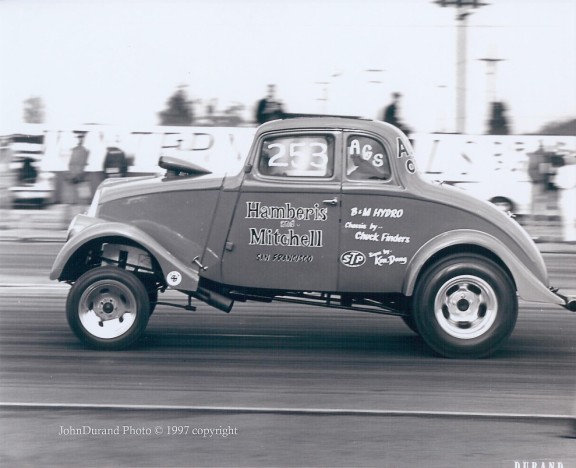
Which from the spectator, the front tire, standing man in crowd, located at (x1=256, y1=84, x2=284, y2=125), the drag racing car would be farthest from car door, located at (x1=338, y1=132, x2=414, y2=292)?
the spectator

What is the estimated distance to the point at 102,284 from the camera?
324 inches

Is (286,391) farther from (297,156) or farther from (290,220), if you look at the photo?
(297,156)

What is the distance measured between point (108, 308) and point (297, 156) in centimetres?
198

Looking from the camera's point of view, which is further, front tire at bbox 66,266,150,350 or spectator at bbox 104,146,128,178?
spectator at bbox 104,146,128,178

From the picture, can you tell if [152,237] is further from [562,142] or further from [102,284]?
[562,142]

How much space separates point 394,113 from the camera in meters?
14.2

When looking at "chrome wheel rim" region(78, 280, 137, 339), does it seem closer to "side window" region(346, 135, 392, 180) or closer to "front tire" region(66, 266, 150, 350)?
"front tire" region(66, 266, 150, 350)

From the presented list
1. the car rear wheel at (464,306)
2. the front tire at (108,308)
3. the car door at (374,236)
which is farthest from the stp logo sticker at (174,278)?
the car rear wheel at (464,306)

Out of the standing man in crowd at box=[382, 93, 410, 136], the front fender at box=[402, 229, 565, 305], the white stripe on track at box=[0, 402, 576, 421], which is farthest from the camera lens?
the standing man in crowd at box=[382, 93, 410, 136]

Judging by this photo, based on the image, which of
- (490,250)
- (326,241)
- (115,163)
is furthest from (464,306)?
(115,163)

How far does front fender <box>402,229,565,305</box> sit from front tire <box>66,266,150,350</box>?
7.09ft

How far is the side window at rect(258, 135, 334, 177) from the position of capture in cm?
830

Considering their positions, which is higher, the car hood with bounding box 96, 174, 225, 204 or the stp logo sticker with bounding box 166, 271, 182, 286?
the car hood with bounding box 96, 174, 225, 204

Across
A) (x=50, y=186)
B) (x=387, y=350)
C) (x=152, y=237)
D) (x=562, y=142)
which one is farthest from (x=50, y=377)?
(x=562, y=142)
